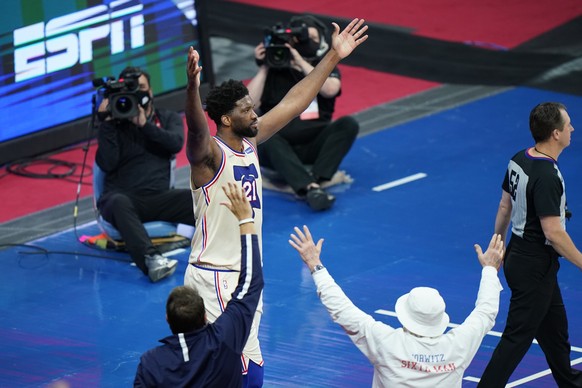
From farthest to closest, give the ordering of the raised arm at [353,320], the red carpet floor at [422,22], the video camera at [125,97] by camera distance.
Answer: the red carpet floor at [422,22] → the video camera at [125,97] → the raised arm at [353,320]

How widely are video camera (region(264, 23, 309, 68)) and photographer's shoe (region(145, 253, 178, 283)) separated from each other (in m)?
2.59

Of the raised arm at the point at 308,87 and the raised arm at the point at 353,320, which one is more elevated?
the raised arm at the point at 308,87

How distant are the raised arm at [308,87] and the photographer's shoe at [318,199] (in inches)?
137

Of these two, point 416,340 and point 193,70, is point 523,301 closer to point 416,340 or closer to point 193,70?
point 416,340

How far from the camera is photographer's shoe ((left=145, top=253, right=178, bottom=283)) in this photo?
346 inches

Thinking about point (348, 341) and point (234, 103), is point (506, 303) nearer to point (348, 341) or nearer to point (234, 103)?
point (348, 341)

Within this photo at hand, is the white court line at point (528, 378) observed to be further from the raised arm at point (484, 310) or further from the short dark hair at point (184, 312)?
the short dark hair at point (184, 312)

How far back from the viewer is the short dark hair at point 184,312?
472cm

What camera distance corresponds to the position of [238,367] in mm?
4867

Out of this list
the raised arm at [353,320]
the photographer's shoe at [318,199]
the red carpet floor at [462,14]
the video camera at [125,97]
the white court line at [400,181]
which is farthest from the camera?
the red carpet floor at [462,14]

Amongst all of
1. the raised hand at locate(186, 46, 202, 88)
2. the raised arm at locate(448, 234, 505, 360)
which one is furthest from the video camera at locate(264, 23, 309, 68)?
the raised arm at locate(448, 234, 505, 360)

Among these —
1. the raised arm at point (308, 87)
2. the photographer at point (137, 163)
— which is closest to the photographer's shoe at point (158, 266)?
the photographer at point (137, 163)

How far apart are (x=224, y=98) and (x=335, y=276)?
3012 millimetres

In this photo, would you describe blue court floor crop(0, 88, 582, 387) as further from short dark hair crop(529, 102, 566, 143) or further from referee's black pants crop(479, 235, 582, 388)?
short dark hair crop(529, 102, 566, 143)
